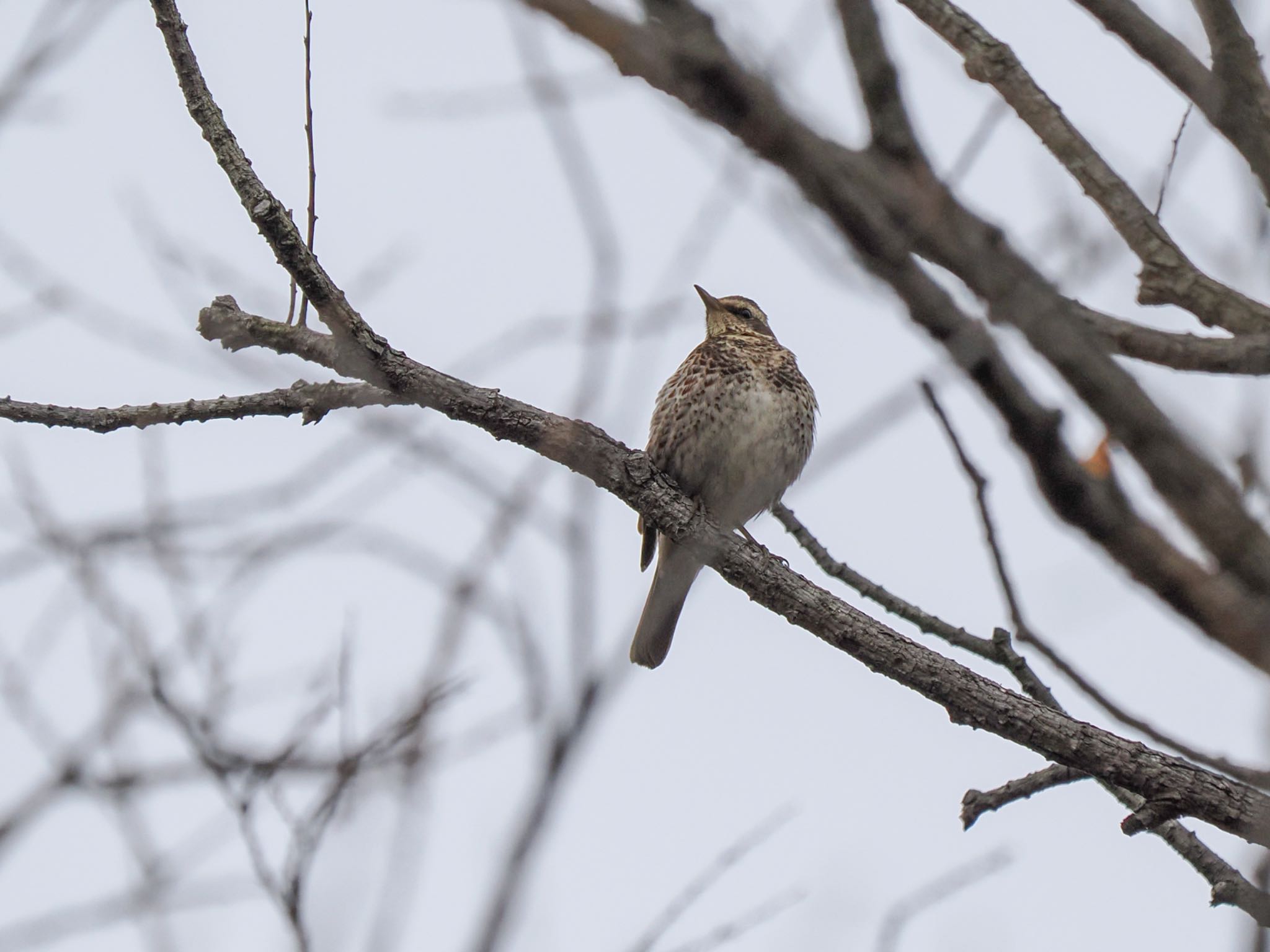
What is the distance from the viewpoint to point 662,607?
8.17 meters

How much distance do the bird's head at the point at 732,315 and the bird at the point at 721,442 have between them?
525 millimetres

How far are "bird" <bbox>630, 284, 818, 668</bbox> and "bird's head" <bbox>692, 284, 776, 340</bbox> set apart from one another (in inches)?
20.7

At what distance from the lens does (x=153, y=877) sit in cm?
429

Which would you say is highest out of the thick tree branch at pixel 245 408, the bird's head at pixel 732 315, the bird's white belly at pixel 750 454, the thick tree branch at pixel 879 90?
the bird's head at pixel 732 315

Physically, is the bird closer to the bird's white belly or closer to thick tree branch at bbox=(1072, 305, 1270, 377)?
the bird's white belly

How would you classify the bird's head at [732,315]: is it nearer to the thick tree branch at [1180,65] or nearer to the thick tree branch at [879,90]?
the thick tree branch at [1180,65]

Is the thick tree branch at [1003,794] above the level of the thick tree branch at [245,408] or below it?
below

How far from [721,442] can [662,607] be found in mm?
1130

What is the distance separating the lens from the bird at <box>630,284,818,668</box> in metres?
7.73

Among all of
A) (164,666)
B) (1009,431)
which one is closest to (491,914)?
(1009,431)

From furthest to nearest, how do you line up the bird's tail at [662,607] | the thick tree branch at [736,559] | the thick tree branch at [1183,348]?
the bird's tail at [662,607] → the thick tree branch at [736,559] → the thick tree branch at [1183,348]

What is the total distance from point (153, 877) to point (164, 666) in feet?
2.80

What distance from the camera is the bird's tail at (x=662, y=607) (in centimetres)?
812

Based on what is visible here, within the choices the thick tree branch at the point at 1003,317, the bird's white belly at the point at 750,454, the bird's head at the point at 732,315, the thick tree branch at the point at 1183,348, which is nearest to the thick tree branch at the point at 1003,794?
the thick tree branch at the point at 1183,348
